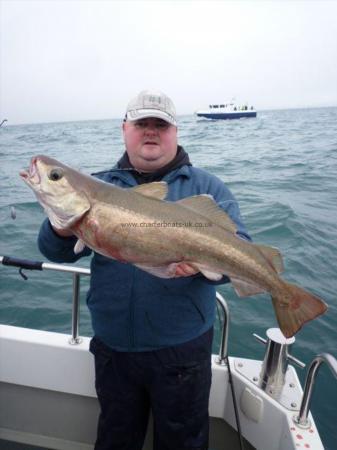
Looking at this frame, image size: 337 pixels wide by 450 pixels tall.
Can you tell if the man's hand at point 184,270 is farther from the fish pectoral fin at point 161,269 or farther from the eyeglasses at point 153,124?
the eyeglasses at point 153,124

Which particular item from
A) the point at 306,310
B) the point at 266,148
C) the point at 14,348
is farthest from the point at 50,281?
the point at 266,148

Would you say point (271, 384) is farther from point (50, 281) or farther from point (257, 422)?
point (50, 281)

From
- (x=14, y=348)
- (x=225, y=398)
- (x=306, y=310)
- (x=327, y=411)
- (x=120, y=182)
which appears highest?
(x=120, y=182)

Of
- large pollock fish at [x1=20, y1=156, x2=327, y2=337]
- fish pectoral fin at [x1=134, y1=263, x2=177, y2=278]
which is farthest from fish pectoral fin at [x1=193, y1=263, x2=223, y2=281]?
fish pectoral fin at [x1=134, y1=263, x2=177, y2=278]

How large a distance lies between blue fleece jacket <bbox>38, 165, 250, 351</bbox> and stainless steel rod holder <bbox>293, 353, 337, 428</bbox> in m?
0.88

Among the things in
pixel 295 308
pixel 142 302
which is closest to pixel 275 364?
pixel 295 308

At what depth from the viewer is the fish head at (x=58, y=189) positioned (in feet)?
8.41

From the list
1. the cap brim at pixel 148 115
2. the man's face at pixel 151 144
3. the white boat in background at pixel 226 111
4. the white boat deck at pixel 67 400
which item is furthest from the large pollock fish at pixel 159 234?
the white boat in background at pixel 226 111

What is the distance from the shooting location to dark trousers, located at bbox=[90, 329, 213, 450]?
2936 mm

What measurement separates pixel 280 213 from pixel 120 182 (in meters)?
9.61

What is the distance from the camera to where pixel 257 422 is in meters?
3.30

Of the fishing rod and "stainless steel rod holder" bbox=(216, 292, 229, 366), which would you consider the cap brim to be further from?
"stainless steel rod holder" bbox=(216, 292, 229, 366)

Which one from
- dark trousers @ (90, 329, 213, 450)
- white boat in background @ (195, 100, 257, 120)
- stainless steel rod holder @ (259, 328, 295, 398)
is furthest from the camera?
white boat in background @ (195, 100, 257, 120)

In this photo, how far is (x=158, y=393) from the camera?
2.99 metres
